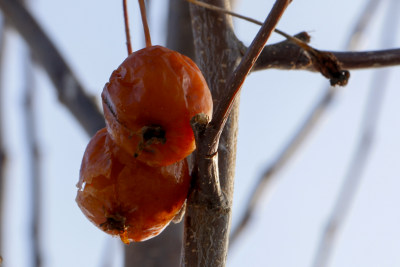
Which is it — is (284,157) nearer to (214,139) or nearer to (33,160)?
(33,160)

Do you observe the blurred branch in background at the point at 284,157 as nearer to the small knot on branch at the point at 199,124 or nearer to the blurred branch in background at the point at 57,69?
the blurred branch in background at the point at 57,69

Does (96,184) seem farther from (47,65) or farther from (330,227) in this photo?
(330,227)

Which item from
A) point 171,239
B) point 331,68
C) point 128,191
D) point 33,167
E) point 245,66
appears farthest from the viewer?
point 33,167

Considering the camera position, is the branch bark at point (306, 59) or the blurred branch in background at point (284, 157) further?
the blurred branch in background at point (284, 157)

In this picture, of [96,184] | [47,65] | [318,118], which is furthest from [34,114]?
[96,184]

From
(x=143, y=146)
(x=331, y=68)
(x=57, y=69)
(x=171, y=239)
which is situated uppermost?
(x=57, y=69)

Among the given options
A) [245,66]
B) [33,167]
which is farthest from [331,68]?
[33,167]

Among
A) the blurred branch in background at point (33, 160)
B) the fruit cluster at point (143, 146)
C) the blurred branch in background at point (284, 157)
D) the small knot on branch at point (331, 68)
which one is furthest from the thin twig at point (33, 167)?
the small knot on branch at point (331, 68)
